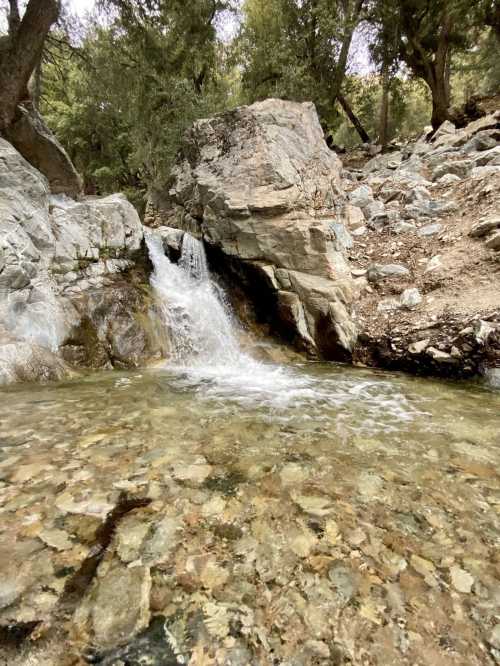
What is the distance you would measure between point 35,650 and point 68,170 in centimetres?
994

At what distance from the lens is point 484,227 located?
6848 mm

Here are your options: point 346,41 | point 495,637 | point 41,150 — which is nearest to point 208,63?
point 346,41

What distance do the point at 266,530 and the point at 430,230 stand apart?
805cm

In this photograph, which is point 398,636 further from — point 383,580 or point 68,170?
point 68,170

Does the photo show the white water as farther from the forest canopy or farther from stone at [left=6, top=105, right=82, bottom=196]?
the forest canopy

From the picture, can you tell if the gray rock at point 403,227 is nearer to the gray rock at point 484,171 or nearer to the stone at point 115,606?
the gray rock at point 484,171

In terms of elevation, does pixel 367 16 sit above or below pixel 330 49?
above

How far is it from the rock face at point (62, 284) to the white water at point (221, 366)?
0.64m

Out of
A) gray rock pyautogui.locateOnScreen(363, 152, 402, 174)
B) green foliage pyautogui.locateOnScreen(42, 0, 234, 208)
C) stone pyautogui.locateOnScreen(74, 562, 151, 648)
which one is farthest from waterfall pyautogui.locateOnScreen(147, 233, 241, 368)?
gray rock pyautogui.locateOnScreen(363, 152, 402, 174)

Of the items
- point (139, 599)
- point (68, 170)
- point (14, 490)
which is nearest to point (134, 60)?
point (68, 170)

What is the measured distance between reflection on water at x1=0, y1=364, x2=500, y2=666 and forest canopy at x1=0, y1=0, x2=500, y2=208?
1166 centimetres

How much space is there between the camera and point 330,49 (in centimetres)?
1675

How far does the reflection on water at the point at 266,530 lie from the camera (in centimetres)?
141

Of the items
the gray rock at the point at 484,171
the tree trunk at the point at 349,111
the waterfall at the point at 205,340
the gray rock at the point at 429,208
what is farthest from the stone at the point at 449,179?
the tree trunk at the point at 349,111
